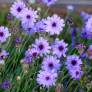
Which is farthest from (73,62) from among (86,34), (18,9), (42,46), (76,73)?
(86,34)

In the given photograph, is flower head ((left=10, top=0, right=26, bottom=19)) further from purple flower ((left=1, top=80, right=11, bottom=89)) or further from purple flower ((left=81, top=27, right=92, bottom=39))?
purple flower ((left=81, top=27, right=92, bottom=39))

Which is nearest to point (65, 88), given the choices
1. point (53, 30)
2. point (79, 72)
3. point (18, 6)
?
point (79, 72)

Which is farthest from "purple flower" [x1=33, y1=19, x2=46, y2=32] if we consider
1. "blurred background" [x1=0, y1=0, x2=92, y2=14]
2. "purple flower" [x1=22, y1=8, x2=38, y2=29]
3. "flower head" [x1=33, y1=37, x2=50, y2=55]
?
"blurred background" [x1=0, y1=0, x2=92, y2=14]

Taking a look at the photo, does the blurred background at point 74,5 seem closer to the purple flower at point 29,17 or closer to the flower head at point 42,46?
the purple flower at point 29,17

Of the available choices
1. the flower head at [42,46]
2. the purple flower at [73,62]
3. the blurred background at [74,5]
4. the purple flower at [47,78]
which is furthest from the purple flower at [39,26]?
the blurred background at [74,5]

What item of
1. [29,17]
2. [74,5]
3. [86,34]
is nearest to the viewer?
[29,17]

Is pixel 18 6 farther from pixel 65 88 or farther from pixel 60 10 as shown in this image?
pixel 60 10

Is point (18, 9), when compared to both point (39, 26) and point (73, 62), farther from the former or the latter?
point (73, 62)

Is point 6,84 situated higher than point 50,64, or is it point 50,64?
point 50,64
